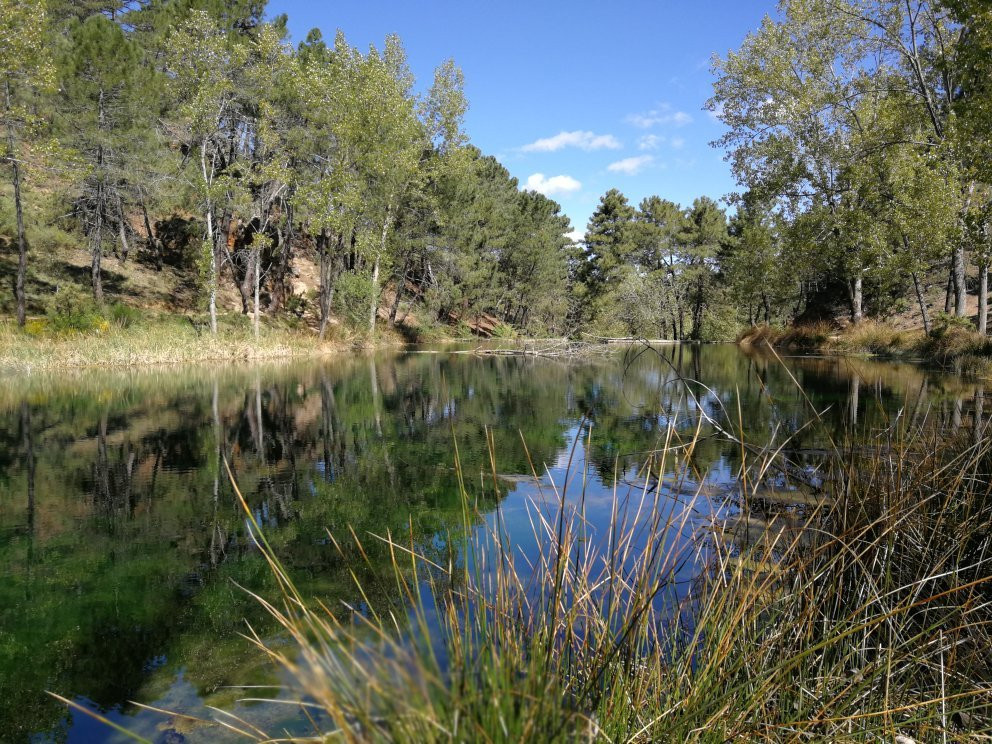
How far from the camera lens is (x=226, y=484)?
7.08m

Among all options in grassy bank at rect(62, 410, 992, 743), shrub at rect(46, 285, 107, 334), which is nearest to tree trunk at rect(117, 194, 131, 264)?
shrub at rect(46, 285, 107, 334)

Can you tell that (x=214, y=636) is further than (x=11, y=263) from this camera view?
No

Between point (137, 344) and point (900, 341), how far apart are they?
26.2 m

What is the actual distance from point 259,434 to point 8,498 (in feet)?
11.8

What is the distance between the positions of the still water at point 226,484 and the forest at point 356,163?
6.59m

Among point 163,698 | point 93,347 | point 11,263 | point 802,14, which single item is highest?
point 802,14

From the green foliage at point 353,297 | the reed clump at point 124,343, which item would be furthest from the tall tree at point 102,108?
the green foliage at point 353,297

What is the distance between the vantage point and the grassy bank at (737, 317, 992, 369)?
16.3 meters

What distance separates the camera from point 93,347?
18.5 meters

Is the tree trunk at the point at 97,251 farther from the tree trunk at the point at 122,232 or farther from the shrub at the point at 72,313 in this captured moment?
the tree trunk at the point at 122,232

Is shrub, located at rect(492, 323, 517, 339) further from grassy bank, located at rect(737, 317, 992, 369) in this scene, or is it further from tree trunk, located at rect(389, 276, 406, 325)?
grassy bank, located at rect(737, 317, 992, 369)

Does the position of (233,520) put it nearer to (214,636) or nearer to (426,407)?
(214,636)

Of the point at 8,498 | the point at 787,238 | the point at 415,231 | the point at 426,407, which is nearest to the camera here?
the point at 8,498

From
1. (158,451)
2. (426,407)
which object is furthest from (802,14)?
(158,451)
